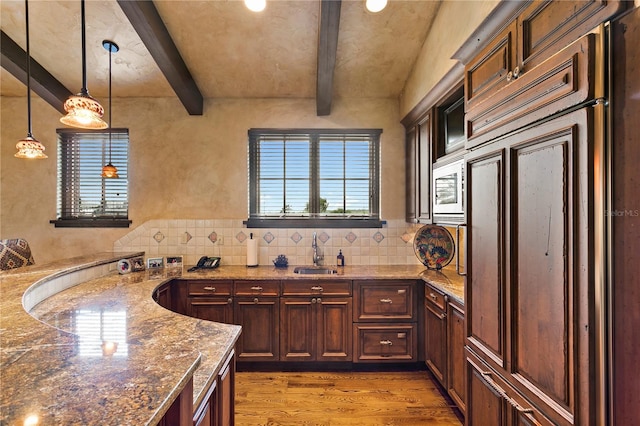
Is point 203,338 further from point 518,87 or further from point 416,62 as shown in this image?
point 416,62

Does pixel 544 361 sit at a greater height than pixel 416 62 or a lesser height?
lesser

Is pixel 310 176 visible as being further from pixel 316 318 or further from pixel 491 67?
pixel 491 67

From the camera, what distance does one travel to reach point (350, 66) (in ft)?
9.97

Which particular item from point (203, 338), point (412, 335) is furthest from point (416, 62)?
point (203, 338)

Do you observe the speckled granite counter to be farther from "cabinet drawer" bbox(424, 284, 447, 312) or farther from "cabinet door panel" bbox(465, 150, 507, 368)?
"cabinet drawer" bbox(424, 284, 447, 312)

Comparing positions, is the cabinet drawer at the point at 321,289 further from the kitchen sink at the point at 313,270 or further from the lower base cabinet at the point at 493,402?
the lower base cabinet at the point at 493,402

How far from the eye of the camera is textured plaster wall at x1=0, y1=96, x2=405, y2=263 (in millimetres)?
3379

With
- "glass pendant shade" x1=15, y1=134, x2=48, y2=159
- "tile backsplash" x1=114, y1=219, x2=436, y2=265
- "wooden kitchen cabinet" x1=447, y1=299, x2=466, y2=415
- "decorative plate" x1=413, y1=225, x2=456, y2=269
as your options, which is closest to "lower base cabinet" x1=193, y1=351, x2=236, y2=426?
"wooden kitchen cabinet" x1=447, y1=299, x2=466, y2=415

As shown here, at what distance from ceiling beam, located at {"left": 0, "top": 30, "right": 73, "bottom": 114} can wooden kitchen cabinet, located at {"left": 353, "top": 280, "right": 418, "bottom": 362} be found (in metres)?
3.75

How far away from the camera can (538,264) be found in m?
1.15

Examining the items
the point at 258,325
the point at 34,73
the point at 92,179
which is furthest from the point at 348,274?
the point at 34,73

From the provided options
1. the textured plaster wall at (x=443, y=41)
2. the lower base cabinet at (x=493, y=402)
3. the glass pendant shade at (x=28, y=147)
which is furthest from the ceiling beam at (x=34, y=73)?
the lower base cabinet at (x=493, y=402)

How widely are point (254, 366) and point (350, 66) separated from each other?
3.13 metres

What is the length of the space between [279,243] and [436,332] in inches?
71.9
